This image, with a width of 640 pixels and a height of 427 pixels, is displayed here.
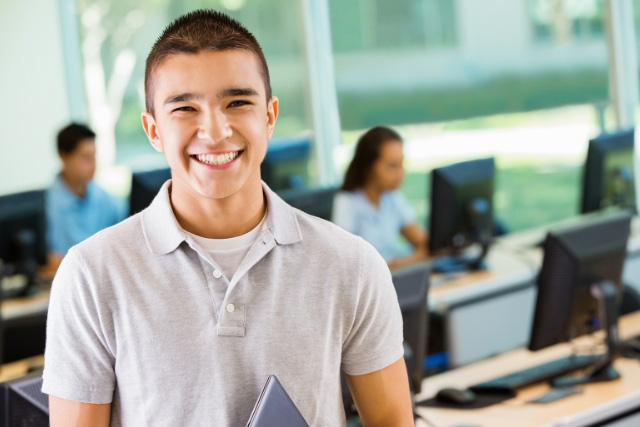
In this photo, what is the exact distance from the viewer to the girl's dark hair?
3.82 metres

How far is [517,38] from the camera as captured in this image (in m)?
5.92

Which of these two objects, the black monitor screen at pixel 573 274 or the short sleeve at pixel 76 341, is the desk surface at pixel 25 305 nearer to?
the black monitor screen at pixel 573 274

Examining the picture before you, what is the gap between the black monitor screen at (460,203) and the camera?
11.6 feet

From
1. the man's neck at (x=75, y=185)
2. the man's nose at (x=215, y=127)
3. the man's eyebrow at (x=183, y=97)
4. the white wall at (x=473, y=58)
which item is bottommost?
the man's neck at (x=75, y=185)

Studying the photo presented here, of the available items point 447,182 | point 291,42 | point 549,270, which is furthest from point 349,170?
point 291,42

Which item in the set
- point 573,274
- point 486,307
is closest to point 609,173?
point 486,307

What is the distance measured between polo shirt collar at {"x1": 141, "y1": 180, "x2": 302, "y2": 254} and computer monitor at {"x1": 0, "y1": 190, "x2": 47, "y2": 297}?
2.49 m

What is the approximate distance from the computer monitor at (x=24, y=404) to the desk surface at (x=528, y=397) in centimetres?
102

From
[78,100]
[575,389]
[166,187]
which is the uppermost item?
[78,100]

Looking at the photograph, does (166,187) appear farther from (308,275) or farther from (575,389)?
(575,389)

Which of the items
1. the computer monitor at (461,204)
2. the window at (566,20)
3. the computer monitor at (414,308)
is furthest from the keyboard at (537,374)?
the window at (566,20)

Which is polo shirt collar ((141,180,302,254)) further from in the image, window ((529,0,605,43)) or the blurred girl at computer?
window ((529,0,605,43))

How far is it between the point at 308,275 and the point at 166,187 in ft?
0.89

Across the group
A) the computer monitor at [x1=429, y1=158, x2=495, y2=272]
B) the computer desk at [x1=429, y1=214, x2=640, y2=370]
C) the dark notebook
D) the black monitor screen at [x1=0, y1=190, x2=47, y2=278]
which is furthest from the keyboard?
the black monitor screen at [x1=0, y1=190, x2=47, y2=278]
